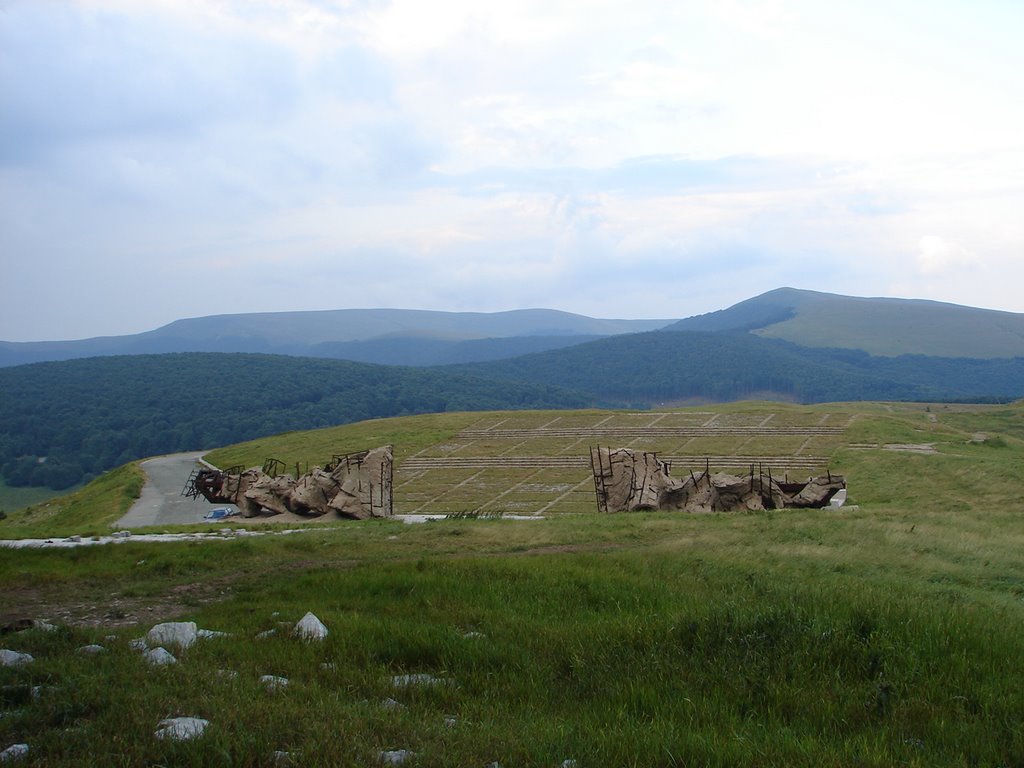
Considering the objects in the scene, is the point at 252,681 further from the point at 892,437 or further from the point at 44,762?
the point at 892,437

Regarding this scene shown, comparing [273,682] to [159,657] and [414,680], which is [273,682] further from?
[159,657]

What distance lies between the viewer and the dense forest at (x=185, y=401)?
416 ft

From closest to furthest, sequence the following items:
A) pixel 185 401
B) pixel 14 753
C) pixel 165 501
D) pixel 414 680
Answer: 1. pixel 14 753
2. pixel 414 680
3. pixel 165 501
4. pixel 185 401

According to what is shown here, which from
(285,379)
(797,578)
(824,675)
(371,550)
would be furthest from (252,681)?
(285,379)

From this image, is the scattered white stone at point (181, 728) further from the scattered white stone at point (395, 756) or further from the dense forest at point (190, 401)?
the dense forest at point (190, 401)

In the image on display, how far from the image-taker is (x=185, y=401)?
15425 centimetres

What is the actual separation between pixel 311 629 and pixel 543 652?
6.37 ft

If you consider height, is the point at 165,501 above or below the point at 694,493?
below

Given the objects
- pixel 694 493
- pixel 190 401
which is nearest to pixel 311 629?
pixel 694 493

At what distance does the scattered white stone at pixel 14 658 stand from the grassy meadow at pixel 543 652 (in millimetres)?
147

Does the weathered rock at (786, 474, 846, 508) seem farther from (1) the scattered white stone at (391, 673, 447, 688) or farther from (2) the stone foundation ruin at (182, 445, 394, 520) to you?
(1) the scattered white stone at (391, 673, 447, 688)

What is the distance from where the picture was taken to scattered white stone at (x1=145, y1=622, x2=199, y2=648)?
6660mm

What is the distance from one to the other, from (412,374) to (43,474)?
3459 inches

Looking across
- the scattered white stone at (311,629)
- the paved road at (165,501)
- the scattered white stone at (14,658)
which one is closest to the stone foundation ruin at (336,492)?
the paved road at (165,501)
